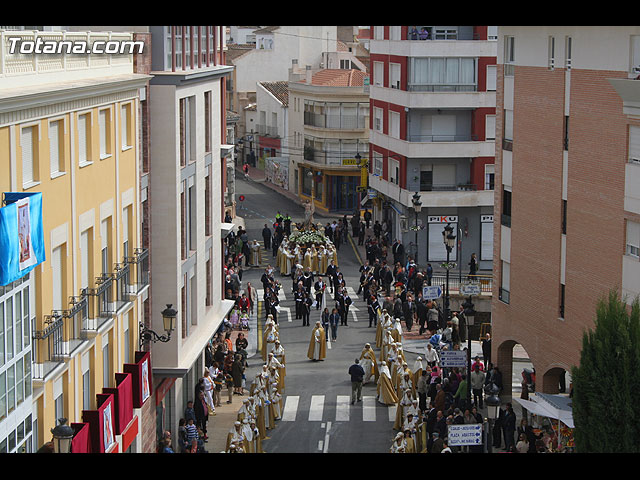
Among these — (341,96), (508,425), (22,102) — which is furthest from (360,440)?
(341,96)

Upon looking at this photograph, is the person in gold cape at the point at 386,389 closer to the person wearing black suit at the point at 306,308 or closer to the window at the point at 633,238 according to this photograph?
the window at the point at 633,238

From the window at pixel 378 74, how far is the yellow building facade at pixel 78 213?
37.0 meters

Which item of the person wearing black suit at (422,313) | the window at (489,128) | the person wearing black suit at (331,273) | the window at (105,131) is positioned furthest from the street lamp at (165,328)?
the window at (489,128)

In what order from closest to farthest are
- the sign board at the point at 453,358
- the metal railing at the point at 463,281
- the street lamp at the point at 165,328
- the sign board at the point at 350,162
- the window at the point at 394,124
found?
the street lamp at the point at 165,328, the sign board at the point at 453,358, the metal railing at the point at 463,281, the window at the point at 394,124, the sign board at the point at 350,162

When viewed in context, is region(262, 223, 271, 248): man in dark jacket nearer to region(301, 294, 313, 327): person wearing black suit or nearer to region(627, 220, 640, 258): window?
region(301, 294, 313, 327): person wearing black suit

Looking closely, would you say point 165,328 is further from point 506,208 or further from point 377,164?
point 377,164

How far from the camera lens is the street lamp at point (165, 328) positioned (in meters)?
24.6

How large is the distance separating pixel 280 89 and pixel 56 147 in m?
75.7

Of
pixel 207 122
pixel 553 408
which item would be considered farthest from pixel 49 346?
pixel 207 122

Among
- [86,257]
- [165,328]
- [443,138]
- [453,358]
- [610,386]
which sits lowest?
[453,358]

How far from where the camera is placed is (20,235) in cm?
1552

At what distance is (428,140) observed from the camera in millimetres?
56812

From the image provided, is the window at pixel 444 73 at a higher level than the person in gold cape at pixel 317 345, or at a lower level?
higher
